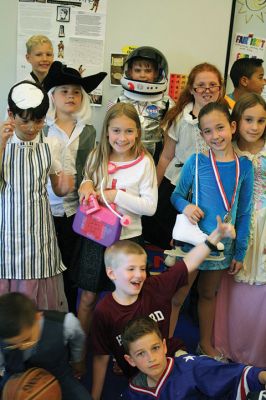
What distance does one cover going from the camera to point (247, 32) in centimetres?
341

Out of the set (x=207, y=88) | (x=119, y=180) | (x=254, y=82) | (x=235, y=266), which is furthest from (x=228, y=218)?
(x=254, y=82)

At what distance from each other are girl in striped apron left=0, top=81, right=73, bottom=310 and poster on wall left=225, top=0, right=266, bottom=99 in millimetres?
2042

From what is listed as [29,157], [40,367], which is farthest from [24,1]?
[40,367]

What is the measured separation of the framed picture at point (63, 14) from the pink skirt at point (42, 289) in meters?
1.96

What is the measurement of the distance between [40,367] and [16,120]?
92 centimetres

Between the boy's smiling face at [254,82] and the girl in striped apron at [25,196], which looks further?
the boy's smiling face at [254,82]

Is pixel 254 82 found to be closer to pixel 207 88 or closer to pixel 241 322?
pixel 207 88

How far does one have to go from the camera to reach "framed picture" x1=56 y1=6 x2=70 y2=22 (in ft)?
10.2

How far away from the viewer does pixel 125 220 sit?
1811 mm

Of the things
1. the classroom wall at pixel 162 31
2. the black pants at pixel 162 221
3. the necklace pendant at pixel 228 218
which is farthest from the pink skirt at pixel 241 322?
the classroom wall at pixel 162 31

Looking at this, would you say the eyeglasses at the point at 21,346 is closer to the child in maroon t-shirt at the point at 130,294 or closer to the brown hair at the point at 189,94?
the child in maroon t-shirt at the point at 130,294

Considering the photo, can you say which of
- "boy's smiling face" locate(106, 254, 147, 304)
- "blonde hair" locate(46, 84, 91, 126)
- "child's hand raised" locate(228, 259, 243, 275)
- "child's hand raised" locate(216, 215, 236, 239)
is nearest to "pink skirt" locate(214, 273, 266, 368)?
"child's hand raised" locate(228, 259, 243, 275)

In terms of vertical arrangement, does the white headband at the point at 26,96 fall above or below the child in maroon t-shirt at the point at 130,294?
above

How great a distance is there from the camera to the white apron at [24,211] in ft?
5.71
